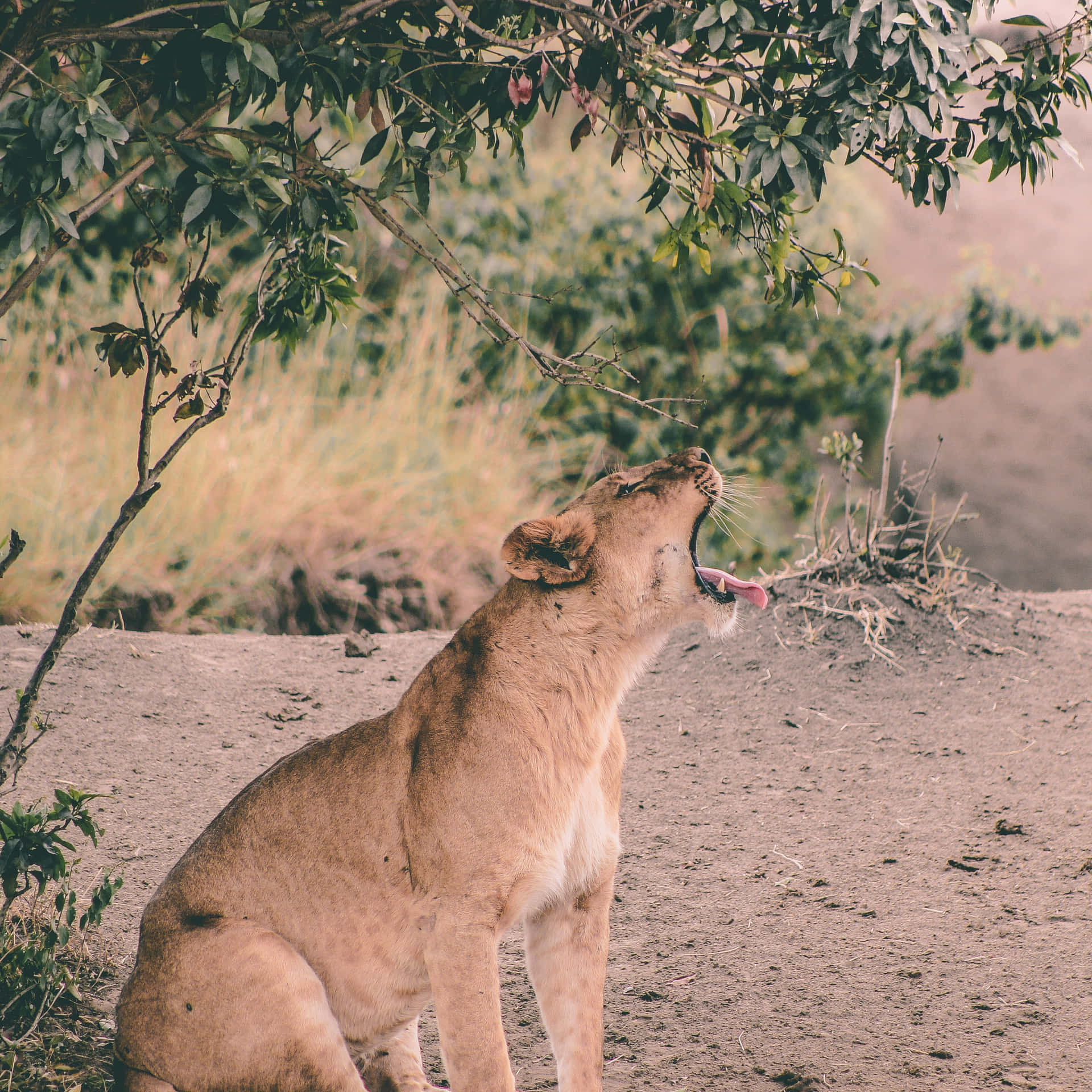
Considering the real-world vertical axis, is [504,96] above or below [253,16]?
above

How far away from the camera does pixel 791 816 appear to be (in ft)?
17.3

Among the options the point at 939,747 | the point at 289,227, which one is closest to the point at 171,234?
the point at 289,227

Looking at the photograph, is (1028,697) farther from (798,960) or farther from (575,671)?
(575,671)

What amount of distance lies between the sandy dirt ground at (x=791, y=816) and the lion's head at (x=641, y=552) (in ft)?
4.87

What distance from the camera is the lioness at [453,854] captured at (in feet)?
9.24

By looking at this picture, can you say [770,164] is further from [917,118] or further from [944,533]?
[944,533]

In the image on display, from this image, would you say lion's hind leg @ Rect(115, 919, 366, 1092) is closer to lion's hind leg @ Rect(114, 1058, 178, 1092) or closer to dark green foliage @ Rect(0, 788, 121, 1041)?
lion's hind leg @ Rect(114, 1058, 178, 1092)

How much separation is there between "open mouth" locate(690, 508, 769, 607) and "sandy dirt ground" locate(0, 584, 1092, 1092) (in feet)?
4.83

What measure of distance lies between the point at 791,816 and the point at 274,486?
446cm

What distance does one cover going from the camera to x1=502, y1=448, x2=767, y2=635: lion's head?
3.12 metres

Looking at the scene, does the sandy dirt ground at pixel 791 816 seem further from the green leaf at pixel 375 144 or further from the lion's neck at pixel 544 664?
the green leaf at pixel 375 144

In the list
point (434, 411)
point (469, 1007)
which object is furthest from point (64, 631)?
point (434, 411)

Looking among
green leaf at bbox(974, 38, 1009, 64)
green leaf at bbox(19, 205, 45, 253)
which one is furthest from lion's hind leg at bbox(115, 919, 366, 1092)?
green leaf at bbox(974, 38, 1009, 64)

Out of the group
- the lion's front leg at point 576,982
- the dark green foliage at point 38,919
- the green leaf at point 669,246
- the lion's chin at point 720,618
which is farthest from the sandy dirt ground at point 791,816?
the green leaf at point 669,246
